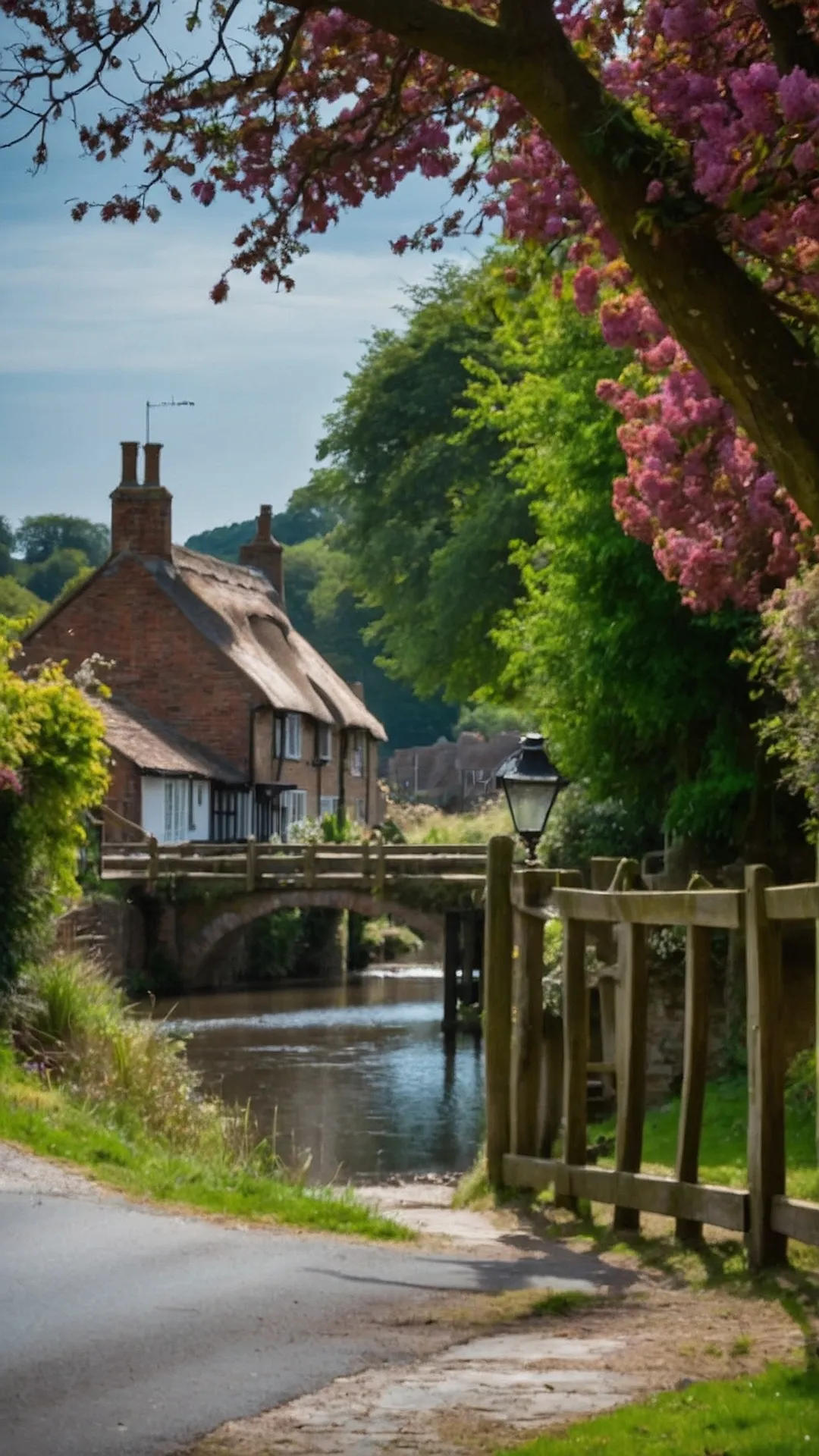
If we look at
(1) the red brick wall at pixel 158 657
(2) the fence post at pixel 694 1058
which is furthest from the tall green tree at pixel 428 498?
(2) the fence post at pixel 694 1058

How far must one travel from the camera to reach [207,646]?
56719 millimetres

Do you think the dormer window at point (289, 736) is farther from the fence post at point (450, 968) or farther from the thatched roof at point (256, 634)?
the fence post at point (450, 968)

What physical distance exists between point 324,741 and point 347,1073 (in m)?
33.2

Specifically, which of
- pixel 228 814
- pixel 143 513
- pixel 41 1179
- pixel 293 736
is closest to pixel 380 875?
pixel 228 814

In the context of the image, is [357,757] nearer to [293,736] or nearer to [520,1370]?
[293,736]

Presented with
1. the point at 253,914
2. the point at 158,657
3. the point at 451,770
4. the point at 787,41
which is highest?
the point at 451,770

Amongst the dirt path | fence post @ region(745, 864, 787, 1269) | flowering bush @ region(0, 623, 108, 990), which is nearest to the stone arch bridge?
flowering bush @ region(0, 623, 108, 990)

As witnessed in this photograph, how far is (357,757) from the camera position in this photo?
71.9 m

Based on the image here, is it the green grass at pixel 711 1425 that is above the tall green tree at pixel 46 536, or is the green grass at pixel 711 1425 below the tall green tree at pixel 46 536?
below

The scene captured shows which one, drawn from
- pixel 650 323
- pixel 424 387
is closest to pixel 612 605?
pixel 650 323

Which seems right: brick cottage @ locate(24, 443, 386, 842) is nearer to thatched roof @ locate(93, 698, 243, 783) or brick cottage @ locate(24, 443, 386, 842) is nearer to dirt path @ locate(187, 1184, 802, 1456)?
thatched roof @ locate(93, 698, 243, 783)

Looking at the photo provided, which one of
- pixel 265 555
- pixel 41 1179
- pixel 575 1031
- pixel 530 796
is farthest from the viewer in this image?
pixel 265 555

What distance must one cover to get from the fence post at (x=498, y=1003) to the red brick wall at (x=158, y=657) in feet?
146

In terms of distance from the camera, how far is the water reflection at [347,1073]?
25.6 meters
